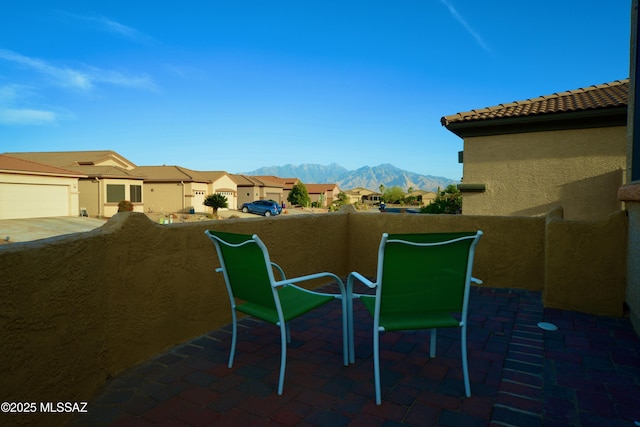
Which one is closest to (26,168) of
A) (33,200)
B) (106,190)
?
(33,200)

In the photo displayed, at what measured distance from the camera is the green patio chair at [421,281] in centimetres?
234

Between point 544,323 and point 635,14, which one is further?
point 635,14

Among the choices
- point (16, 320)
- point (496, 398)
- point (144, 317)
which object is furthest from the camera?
point (144, 317)

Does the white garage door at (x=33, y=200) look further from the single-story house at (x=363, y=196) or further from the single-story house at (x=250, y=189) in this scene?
the single-story house at (x=363, y=196)

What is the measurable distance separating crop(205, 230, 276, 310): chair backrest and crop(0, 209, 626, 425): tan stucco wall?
709 mm

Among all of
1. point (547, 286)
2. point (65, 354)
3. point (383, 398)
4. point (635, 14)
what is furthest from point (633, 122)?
point (65, 354)

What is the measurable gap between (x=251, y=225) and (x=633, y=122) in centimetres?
518

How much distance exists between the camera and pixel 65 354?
2242mm

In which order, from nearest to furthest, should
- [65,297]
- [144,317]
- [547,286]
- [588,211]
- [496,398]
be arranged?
[65,297] < [496,398] < [144,317] < [547,286] < [588,211]

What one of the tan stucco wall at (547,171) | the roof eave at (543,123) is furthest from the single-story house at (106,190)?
the tan stucco wall at (547,171)

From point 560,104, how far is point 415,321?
871 centimetres

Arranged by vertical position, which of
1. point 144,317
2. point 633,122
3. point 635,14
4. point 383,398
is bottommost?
point 383,398

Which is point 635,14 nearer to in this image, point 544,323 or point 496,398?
point 544,323

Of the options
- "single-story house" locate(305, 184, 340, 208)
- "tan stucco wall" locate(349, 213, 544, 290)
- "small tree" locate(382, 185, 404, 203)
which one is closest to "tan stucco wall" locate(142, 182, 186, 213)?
"single-story house" locate(305, 184, 340, 208)
